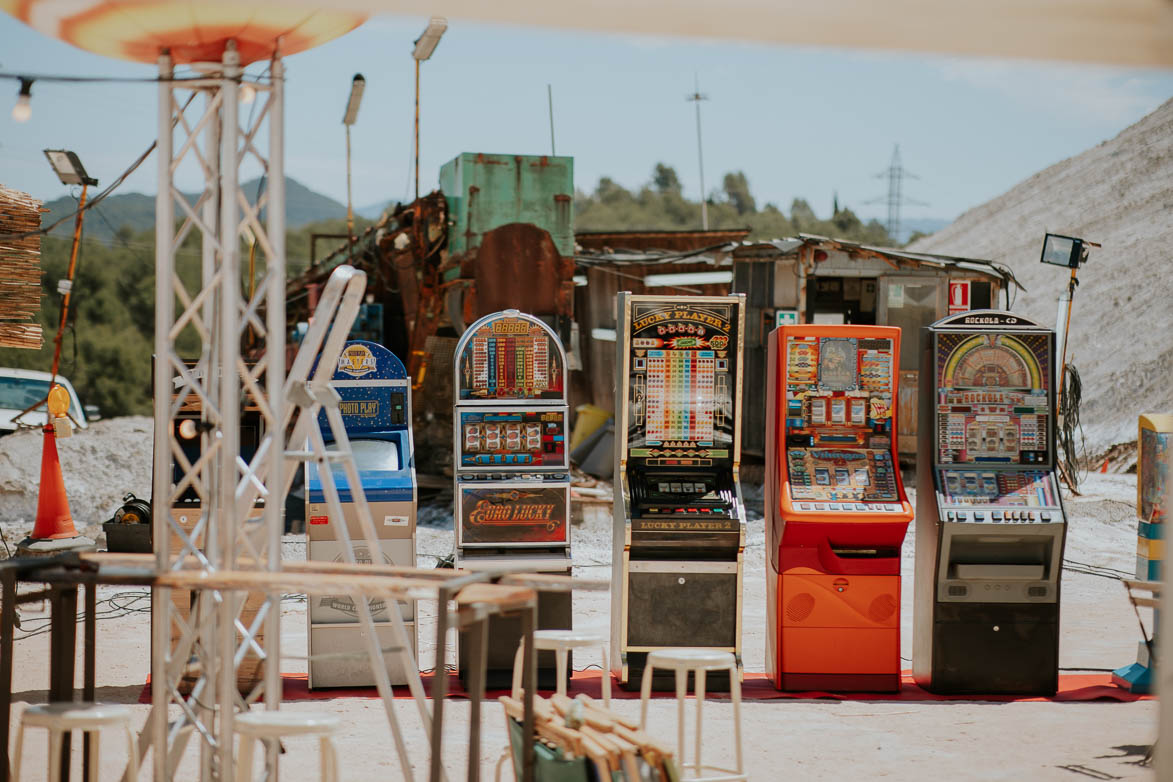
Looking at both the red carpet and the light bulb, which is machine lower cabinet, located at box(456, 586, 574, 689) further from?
the light bulb

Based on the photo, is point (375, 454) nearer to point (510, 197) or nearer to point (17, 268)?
point (17, 268)

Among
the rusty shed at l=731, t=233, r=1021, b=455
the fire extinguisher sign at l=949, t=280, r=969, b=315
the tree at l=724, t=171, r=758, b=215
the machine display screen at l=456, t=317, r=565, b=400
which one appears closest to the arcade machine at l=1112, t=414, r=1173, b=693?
the machine display screen at l=456, t=317, r=565, b=400

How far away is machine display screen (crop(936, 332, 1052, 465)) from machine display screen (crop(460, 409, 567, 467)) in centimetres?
244

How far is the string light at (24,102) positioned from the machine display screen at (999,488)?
5463mm

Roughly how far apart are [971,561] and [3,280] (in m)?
7.52

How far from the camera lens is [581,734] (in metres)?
4.57

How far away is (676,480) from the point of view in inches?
294

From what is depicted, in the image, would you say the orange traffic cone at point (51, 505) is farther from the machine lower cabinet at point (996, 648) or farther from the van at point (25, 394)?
the machine lower cabinet at point (996, 648)

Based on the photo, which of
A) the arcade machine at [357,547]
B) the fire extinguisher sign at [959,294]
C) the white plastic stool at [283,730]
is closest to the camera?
the white plastic stool at [283,730]

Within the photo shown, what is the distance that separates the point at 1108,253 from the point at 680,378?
23.3m

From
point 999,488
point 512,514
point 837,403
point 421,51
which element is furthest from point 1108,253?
point 512,514

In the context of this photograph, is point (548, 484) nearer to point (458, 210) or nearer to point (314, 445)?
point (314, 445)

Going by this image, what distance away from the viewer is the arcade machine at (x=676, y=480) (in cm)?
730

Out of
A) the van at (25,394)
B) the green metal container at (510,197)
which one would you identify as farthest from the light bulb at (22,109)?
the van at (25,394)
